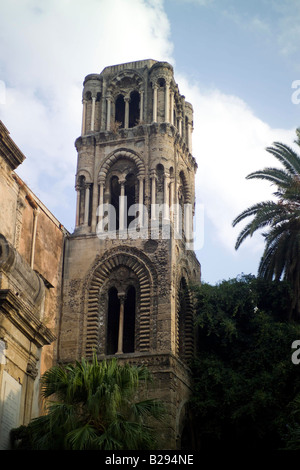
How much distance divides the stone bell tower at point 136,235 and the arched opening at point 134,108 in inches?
1.7

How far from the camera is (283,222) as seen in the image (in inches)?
1207

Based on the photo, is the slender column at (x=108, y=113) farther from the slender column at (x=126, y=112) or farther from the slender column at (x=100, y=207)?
the slender column at (x=100, y=207)

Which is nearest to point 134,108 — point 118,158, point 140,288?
point 118,158

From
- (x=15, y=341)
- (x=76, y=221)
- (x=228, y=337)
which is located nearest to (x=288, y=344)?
(x=228, y=337)

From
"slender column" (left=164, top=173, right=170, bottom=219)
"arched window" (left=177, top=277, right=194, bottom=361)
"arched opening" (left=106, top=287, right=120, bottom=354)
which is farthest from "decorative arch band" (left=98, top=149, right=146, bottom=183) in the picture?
"arched window" (left=177, top=277, right=194, bottom=361)

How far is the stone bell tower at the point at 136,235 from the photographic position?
28.6 meters

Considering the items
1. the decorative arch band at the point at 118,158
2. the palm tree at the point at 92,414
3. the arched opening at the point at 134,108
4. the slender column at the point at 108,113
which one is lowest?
the palm tree at the point at 92,414

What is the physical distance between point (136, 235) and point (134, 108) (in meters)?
7.08

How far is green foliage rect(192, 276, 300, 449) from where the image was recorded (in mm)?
27203

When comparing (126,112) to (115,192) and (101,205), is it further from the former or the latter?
(101,205)

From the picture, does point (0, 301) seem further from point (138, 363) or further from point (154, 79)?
point (154, 79)

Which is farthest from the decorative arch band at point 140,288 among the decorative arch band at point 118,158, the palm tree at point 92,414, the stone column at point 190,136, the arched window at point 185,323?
the palm tree at point 92,414

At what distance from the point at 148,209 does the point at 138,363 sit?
6.27 metres

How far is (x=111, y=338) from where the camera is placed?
102 feet
